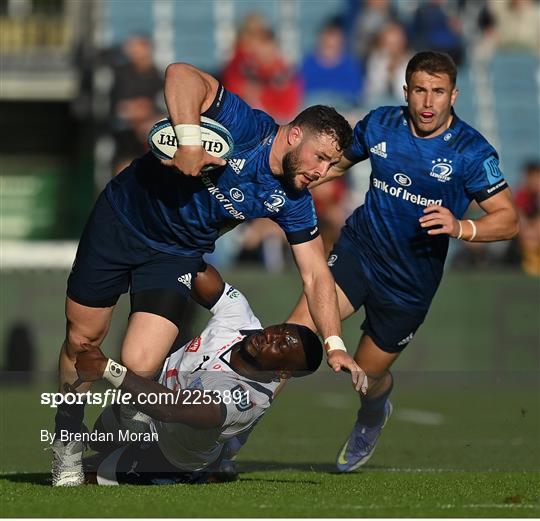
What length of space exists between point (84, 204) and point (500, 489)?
13.1 m

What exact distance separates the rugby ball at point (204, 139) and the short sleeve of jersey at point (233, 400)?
50.1 inches

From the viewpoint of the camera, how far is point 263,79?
18.5m

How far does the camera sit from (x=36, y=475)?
8195mm

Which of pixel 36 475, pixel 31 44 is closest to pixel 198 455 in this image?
pixel 36 475

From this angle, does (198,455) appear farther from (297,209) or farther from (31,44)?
(31,44)

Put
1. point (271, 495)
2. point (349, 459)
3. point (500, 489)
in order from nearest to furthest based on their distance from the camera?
point (271, 495) < point (500, 489) < point (349, 459)

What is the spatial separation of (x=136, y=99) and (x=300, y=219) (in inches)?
426

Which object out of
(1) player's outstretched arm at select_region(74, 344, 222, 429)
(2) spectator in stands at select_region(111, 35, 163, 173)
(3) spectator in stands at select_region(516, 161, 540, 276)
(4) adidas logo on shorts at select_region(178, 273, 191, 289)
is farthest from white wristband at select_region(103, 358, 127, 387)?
(2) spectator in stands at select_region(111, 35, 163, 173)

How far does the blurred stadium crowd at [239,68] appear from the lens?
60.6 feet

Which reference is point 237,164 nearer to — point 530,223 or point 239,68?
point 530,223

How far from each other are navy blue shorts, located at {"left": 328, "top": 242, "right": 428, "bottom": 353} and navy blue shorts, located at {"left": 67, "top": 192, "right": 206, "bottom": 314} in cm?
146

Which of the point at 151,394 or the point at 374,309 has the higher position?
the point at 151,394

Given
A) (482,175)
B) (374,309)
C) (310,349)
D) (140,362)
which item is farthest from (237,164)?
(374,309)

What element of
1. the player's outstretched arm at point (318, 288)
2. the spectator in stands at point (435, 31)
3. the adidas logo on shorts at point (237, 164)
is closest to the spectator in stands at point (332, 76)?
the spectator in stands at point (435, 31)
